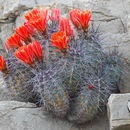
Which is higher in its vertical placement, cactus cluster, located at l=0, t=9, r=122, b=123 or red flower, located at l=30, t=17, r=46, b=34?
red flower, located at l=30, t=17, r=46, b=34

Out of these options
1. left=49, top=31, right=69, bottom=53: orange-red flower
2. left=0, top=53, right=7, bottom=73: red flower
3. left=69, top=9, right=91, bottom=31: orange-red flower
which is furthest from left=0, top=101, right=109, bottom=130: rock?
left=69, top=9, right=91, bottom=31: orange-red flower

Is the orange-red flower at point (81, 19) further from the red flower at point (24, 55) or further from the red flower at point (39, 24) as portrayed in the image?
the red flower at point (24, 55)

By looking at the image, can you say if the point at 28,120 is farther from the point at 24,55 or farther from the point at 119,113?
the point at 119,113

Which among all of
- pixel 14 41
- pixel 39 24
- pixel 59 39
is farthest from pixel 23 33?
pixel 59 39

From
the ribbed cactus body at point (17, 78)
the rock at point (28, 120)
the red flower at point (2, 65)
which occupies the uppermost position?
the red flower at point (2, 65)

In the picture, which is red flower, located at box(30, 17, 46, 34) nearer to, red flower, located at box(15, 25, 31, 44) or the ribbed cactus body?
red flower, located at box(15, 25, 31, 44)

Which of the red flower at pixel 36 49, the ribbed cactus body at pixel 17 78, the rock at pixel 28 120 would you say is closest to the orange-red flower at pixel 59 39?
the red flower at pixel 36 49

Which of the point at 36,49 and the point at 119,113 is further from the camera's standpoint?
the point at 36,49
